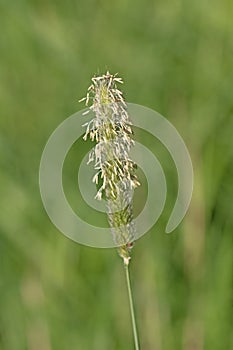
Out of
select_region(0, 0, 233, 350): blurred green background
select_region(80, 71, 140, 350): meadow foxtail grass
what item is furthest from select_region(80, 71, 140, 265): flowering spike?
select_region(0, 0, 233, 350): blurred green background

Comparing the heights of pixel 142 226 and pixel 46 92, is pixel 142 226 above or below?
below

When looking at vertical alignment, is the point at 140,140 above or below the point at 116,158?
above

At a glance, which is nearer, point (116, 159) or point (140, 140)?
point (116, 159)

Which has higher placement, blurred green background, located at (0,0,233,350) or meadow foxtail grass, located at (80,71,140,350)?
blurred green background, located at (0,0,233,350)

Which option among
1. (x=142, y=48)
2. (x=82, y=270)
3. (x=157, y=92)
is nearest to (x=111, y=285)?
(x=82, y=270)

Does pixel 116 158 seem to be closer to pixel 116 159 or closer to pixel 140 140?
pixel 116 159

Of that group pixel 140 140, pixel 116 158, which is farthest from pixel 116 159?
pixel 140 140

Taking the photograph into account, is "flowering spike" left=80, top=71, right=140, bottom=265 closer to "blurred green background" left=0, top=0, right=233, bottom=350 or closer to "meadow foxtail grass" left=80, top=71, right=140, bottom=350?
"meadow foxtail grass" left=80, top=71, right=140, bottom=350

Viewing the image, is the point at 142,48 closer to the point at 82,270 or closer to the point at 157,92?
the point at 157,92
